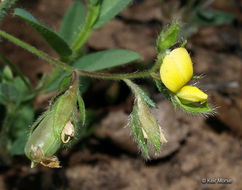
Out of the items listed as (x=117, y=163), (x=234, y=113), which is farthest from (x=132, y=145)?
(x=234, y=113)

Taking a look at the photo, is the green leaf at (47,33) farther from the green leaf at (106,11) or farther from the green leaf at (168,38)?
the green leaf at (168,38)

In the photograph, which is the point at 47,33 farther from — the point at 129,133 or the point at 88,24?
the point at 129,133

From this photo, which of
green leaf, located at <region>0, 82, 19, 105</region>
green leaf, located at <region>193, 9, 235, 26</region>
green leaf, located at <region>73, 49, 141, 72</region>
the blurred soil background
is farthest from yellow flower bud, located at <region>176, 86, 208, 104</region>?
green leaf, located at <region>193, 9, 235, 26</region>

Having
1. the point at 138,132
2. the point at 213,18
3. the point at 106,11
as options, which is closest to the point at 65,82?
the point at 138,132

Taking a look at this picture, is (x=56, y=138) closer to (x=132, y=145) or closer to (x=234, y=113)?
(x=132, y=145)

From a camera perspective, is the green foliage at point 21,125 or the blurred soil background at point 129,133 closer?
the green foliage at point 21,125

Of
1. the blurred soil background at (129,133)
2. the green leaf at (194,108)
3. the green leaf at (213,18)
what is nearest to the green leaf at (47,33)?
the green leaf at (194,108)
